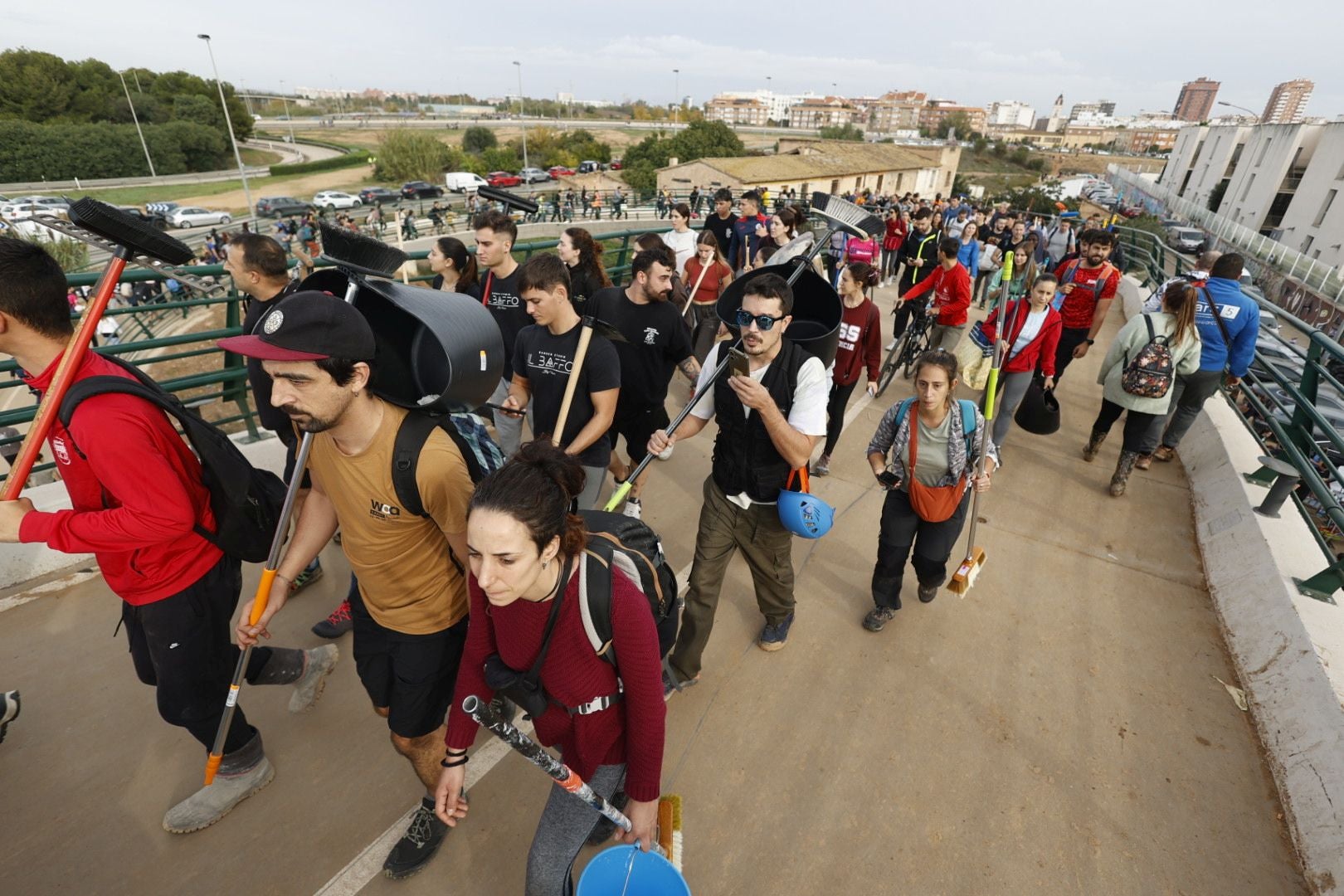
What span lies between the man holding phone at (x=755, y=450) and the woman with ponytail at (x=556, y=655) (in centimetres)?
98

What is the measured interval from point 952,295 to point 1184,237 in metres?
37.8

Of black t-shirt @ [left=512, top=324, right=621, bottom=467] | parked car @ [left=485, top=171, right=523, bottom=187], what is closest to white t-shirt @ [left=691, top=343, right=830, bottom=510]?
black t-shirt @ [left=512, top=324, right=621, bottom=467]

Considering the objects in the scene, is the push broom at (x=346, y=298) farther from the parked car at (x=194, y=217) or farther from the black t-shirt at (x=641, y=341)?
the parked car at (x=194, y=217)

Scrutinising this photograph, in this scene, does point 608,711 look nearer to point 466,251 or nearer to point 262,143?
point 466,251

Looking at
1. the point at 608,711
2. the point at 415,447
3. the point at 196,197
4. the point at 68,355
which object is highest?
the point at 68,355

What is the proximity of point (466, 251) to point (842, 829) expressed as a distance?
181 inches

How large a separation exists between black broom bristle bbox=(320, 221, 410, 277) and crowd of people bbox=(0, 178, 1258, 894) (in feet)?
1.46

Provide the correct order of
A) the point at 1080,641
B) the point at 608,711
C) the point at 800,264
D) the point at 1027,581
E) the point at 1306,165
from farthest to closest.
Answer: the point at 1306,165, the point at 1027,581, the point at 1080,641, the point at 800,264, the point at 608,711

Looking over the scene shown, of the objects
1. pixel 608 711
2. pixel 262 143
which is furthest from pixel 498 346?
pixel 262 143

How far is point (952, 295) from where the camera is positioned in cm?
657

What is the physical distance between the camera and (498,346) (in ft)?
6.98

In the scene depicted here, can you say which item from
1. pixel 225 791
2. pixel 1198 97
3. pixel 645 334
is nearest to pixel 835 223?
pixel 645 334

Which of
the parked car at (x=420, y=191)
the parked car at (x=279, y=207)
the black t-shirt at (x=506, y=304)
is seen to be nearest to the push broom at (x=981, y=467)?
the black t-shirt at (x=506, y=304)

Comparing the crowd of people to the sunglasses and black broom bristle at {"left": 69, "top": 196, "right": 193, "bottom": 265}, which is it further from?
black broom bristle at {"left": 69, "top": 196, "right": 193, "bottom": 265}
